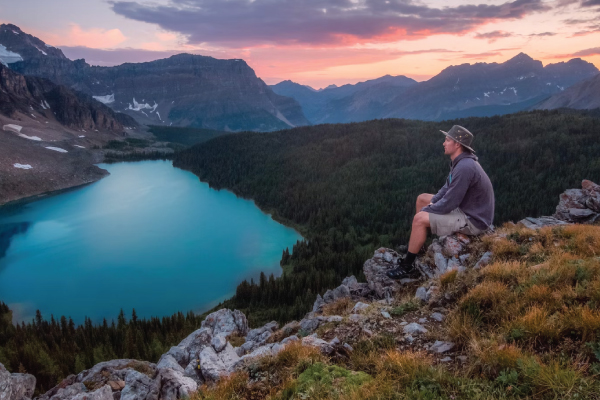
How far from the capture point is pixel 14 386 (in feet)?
35.4

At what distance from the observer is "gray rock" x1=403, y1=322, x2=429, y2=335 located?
672cm

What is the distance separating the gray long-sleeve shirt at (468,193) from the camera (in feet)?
30.9

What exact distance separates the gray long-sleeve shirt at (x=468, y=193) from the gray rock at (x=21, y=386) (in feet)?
44.4

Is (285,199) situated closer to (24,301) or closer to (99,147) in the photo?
(24,301)

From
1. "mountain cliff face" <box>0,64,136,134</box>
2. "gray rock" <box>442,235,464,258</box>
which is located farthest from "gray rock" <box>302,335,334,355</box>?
"mountain cliff face" <box>0,64,136,134</box>

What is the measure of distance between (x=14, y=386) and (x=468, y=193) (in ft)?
48.6

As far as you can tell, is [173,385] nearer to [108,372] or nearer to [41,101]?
[108,372]

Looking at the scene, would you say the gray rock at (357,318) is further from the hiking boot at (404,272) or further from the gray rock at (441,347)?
the hiking boot at (404,272)

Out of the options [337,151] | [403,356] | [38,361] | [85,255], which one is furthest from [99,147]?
[403,356]

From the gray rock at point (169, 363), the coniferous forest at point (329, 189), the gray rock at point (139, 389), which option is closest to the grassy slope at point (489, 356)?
the gray rock at point (139, 389)

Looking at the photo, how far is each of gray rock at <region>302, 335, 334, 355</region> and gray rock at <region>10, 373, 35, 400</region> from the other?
9708mm

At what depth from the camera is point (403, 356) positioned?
5.35m

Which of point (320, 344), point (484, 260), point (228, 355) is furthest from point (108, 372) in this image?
point (484, 260)

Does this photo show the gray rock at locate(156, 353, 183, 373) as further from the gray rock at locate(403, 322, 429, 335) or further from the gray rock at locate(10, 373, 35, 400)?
the gray rock at locate(403, 322, 429, 335)
